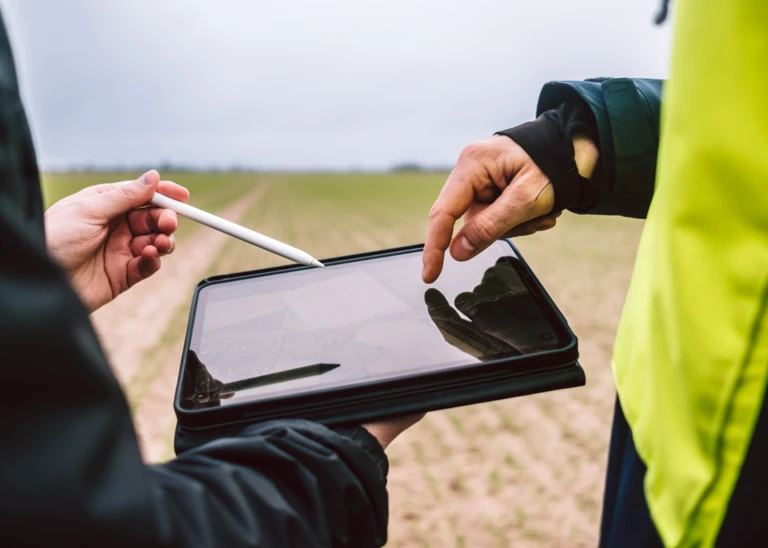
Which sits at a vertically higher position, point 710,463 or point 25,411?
point 25,411

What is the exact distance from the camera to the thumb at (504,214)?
1534 millimetres

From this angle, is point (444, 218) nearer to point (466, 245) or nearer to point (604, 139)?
point (466, 245)

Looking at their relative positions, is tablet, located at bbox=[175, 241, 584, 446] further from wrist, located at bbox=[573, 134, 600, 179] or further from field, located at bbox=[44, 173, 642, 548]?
field, located at bbox=[44, 173, 642, 548]

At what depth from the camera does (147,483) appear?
635 millimetres

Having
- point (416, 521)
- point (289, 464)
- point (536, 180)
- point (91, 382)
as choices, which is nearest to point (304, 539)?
point (289, 464)

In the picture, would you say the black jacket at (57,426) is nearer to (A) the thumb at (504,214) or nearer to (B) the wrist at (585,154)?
(A) the thumb at (504,214)

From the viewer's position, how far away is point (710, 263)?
0.76m

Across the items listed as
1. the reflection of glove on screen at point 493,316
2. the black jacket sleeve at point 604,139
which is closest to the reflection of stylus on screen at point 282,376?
the reflection of glove on screen at point 493,316

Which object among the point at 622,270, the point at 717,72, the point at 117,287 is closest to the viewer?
the point at 717,72

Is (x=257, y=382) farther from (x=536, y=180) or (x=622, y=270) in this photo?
(x=622, y=270)

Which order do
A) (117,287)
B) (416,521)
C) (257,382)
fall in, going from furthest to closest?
(416,521), (117,287), (257,382)

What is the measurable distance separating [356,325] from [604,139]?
72 centimetres

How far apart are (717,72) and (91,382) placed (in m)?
0.75

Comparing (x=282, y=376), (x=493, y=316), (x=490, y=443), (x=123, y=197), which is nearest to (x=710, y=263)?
(x=493, y=316)
